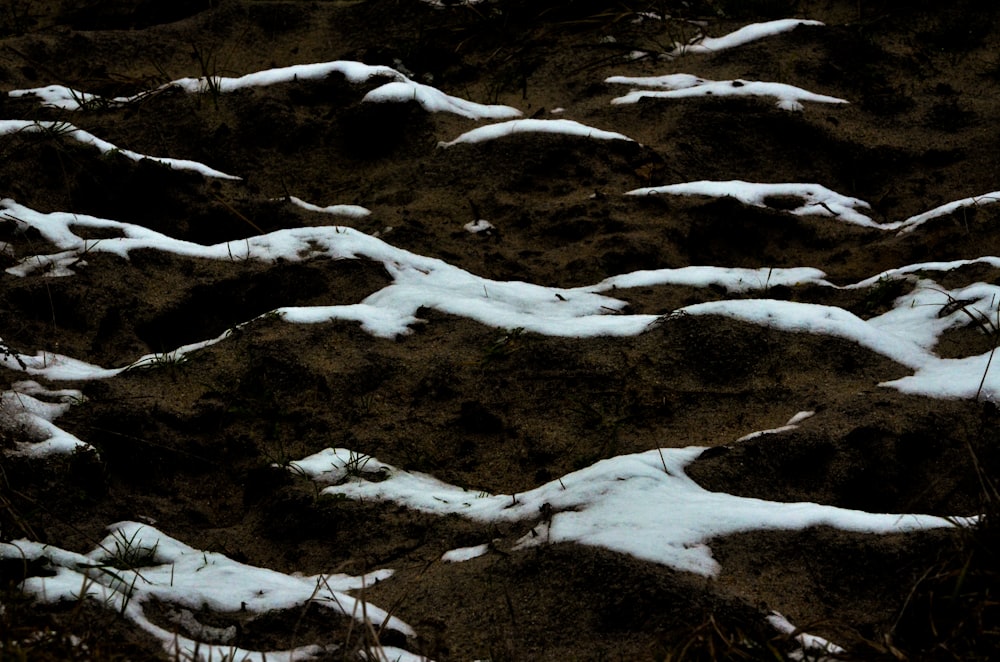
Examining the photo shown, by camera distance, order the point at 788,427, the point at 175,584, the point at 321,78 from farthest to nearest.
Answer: the point at 321,78 < the point at 788,427 < the point at 175,584

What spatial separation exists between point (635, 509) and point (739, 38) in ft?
9.71

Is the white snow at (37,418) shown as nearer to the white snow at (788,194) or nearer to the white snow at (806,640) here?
the white snow at (806,640)

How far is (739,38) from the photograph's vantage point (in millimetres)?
4473

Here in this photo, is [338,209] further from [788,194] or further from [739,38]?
[739,38]

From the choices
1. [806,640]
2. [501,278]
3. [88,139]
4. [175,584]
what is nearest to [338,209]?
[501,278]

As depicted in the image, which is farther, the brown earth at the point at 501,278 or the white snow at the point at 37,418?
the white snow at the point at 37,418

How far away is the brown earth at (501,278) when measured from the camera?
2.02m

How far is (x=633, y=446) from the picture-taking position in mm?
2518

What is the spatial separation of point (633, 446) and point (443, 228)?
133 cm

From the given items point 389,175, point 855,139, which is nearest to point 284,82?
point 389,175

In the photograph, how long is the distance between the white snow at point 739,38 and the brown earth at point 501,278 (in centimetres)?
7

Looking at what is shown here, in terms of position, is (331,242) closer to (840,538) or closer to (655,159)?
(655,159)

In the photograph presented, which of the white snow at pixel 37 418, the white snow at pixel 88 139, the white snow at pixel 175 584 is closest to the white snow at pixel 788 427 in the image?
the white snow at pixel 175 584

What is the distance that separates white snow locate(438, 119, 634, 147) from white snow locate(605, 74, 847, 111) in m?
0.34
